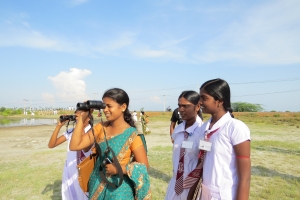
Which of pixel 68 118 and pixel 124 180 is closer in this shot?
pixel 124 180

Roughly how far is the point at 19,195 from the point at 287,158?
745 centimetres

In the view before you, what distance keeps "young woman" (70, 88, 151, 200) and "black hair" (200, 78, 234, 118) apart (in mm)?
699

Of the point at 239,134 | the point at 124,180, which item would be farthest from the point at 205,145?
the point at 124,180

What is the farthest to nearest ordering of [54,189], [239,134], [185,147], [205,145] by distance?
1. [54,189]
2. [185,147]
3. [205,145]
4. [239,134]

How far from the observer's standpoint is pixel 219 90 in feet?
6.31

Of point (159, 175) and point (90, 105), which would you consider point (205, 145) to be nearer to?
point (90, 105)

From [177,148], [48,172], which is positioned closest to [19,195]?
[48,172]

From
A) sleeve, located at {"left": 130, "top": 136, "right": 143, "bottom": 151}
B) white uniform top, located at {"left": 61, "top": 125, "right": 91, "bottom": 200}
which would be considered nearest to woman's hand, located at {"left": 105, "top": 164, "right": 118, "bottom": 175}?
sleeve, located at {"left": 130, "top": 136, "right": 143, "bottom": 151}

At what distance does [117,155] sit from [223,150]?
82 cm

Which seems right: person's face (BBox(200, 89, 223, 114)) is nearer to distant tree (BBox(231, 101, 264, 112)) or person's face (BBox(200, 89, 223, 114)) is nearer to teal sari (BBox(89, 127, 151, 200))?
teal sari (BBox(89, 127, 151, 200))

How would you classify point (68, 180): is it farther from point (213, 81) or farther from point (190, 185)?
point (213, 81)

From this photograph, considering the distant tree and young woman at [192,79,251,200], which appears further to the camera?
the distant tree

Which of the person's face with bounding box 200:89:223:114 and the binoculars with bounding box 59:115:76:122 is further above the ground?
the person's face with bounding box 200:89:223:114

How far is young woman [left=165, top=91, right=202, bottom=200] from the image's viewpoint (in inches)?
92.0
